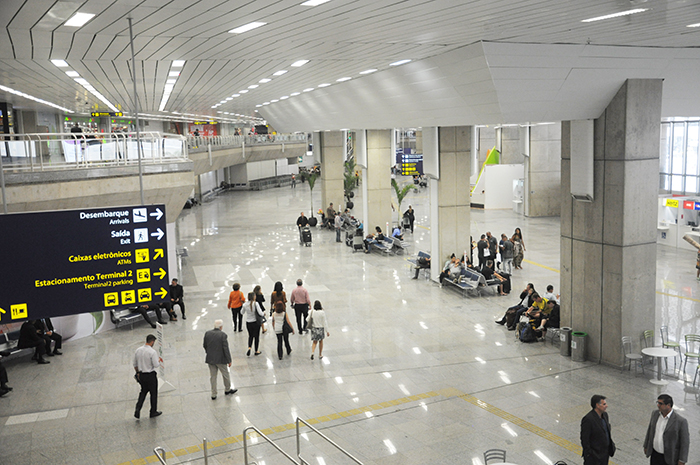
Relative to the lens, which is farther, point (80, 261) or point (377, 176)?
point (377, 176)

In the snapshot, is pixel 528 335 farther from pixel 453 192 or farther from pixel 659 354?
pixel 453 192

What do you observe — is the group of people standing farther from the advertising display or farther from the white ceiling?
the advertising display

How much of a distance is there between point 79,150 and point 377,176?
16.8 m

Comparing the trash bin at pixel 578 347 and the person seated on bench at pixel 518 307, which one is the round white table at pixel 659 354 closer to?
the trash bin at pixel 578 347

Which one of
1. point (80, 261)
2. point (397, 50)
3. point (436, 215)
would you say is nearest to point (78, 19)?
point (80, 261)

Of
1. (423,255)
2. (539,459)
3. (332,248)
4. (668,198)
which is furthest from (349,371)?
(668,198)

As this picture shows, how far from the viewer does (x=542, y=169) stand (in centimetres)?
3562

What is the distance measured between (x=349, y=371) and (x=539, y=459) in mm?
4811

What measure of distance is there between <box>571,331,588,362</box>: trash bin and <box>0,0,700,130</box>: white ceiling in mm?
4803

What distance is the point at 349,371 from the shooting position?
12.7 m

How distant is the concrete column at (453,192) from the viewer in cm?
2042

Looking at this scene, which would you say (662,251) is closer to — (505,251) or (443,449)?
(505,251)

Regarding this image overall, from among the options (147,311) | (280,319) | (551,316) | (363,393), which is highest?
(280,319)

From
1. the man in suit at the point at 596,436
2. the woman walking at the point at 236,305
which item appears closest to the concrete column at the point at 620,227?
the man in suit at the point at 596,436
